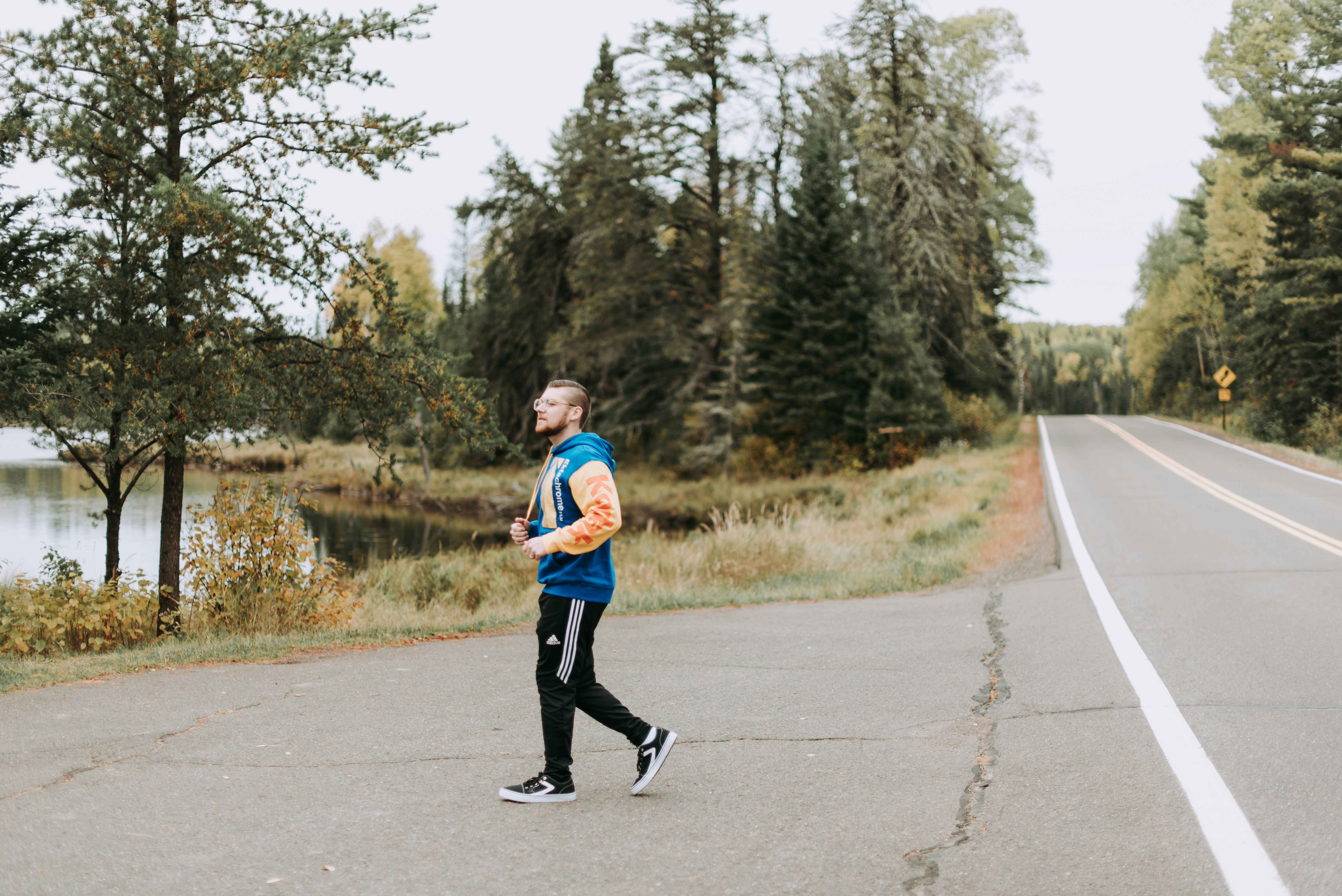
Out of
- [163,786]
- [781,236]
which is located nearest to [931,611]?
[163,786]

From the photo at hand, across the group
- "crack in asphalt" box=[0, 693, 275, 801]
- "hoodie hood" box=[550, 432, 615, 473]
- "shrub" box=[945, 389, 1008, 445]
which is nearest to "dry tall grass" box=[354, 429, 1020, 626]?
"crack in asphalt" box=[0, 693, 275, 801]

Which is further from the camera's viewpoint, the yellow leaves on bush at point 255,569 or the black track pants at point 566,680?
the yellow leaves on bush at point 255,569

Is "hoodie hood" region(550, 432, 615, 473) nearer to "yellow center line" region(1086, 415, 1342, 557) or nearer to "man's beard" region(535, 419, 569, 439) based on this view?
"man's beard" region(535, 419, 569, 439)

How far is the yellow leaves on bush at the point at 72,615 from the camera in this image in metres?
7.92

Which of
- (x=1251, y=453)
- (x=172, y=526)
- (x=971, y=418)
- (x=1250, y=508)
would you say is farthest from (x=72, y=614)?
(x=971, y=418)

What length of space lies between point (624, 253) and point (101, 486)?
81.2 ft

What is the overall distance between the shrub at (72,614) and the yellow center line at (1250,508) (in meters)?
12.6

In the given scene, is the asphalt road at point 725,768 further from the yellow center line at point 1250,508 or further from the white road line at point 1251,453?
the white road line at point 1251,453

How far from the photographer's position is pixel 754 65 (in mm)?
31219

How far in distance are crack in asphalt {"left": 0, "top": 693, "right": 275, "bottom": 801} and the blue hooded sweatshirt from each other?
7.33 feet

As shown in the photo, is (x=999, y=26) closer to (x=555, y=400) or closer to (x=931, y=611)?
(x=931, y=611)

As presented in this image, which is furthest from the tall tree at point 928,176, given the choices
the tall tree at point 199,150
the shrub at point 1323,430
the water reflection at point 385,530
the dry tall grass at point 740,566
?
the tall tree at point 199,150

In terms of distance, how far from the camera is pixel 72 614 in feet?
27.8

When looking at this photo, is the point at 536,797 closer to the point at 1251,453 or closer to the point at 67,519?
the point at 67,519
